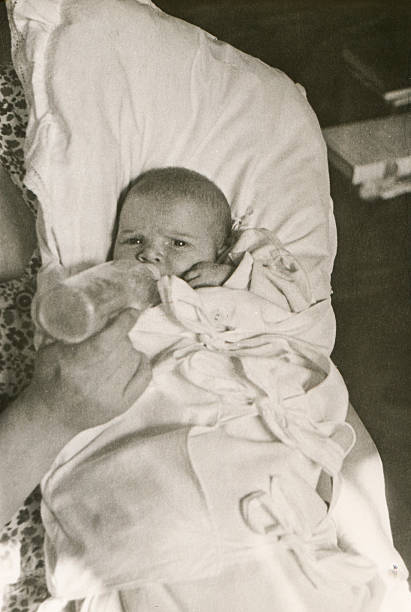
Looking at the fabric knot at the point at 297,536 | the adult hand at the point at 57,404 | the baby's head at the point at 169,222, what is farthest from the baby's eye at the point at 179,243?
the fabric knot at the point at 297,536

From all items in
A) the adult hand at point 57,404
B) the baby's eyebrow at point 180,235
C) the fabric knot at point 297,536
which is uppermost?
the baby's eyebrow at point 180,235

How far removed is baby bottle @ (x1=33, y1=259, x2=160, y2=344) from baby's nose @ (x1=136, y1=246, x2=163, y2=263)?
0.10 feet

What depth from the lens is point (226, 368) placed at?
2.36 ft

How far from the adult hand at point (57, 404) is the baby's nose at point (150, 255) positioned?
12 centimetres

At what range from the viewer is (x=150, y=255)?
77cm

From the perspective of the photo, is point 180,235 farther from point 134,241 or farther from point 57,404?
point 57,404

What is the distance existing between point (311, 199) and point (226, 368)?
1.02 ft

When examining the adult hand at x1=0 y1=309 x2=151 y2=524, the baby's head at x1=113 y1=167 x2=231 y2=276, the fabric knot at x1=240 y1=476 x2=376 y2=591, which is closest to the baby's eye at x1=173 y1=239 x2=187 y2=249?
the baby's head at x1=113 y1=167 x2=231 y2=276

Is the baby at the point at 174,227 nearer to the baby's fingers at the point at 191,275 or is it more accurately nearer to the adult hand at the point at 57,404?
the baby's fingers at the point at 191,275

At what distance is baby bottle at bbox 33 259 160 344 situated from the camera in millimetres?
650

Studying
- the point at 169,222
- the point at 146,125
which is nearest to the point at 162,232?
the point at 169,222

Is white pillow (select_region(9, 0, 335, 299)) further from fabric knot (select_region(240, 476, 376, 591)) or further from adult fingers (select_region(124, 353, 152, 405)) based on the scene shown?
fabric knot (select_region(240, 476, 376, 591))

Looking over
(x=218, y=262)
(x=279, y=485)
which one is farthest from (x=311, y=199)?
(x=279, y=485)

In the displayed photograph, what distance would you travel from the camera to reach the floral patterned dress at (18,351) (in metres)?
0.70
